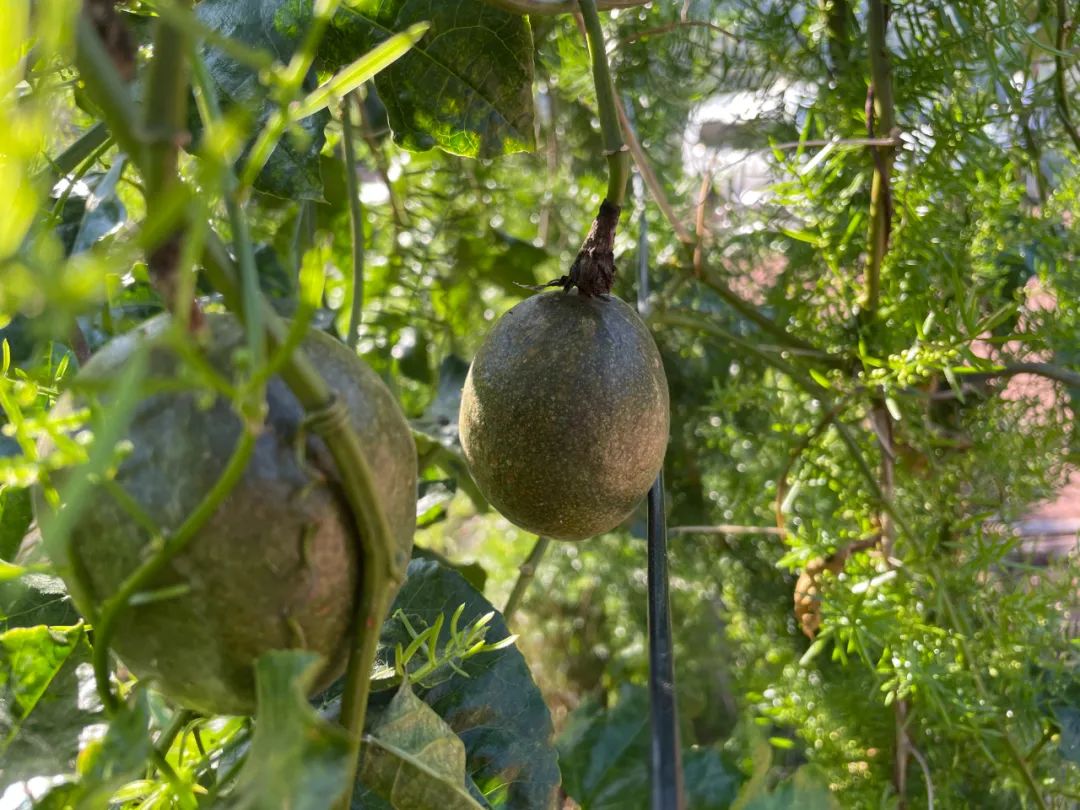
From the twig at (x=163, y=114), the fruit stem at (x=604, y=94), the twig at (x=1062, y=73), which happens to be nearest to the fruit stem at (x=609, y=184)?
the fruit stem at (x=604, y=94)

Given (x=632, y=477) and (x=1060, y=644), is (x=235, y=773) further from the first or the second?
(x=1060, y=644)

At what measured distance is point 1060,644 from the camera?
69cm

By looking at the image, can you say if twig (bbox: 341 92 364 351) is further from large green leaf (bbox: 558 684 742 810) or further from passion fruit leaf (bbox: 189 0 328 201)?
large green leaf (bbox: 558 684 742 810)

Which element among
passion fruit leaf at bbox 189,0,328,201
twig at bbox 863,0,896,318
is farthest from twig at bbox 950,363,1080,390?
passion fruit leaf at bbox 189,0,328,201

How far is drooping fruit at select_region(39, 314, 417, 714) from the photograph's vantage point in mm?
271

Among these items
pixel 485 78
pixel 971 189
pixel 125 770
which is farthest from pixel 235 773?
pixel 971 189

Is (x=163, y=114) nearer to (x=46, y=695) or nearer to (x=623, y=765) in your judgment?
(x=46, y=695)

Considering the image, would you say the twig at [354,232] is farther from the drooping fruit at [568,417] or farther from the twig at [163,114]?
the twig at [163,114]

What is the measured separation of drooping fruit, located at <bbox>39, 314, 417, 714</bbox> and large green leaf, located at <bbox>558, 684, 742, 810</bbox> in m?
0.33

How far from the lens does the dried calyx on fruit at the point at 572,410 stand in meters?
0.48

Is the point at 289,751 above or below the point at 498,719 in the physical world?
above

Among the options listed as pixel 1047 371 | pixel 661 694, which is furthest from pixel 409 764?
pixel 1047 371

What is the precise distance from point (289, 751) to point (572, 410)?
29 centimetres

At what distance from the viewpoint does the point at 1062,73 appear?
0.69 metres
